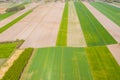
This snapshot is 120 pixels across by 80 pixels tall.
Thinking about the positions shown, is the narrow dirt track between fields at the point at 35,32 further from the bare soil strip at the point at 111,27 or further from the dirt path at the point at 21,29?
the bare soil strip at the point at 111,27

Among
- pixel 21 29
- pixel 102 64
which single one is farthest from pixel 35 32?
pixel 102 64

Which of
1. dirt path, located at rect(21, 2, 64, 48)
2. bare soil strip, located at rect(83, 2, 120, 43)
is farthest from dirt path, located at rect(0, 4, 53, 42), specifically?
bare soil strip, located at rect(83, 2, 120, 43)

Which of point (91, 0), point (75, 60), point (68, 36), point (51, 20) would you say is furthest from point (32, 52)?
point (91, 0)

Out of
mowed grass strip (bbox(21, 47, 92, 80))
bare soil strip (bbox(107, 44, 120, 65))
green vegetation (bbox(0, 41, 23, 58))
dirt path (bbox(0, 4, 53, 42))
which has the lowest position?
dirt path (bbox(0, 4, 53, 42))

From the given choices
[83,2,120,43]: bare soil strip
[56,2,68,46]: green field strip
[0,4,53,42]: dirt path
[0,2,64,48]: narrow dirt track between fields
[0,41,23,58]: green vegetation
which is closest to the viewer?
[0,41,23,58]: green vegetation

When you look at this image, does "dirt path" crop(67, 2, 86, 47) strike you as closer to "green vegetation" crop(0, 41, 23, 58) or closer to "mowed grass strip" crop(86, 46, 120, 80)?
"mowed grass strip" crop(86, 46, 120, 80)

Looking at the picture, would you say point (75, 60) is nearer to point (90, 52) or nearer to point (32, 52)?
point (90, 52)

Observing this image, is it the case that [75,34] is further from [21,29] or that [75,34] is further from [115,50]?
[21,29]
